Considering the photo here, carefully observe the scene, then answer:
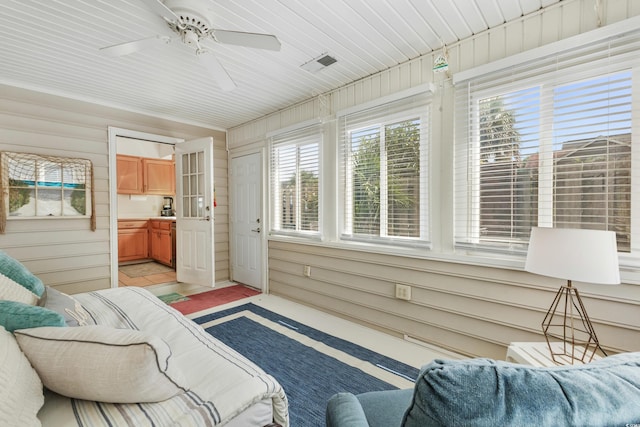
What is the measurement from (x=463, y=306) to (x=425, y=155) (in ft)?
4.34

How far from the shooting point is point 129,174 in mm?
5902

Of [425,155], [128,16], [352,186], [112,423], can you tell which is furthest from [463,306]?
[128,16]

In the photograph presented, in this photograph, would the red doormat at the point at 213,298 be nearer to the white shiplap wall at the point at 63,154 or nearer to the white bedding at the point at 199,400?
the white shiplap wall at the point at 63,154

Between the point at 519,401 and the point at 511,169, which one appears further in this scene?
the point at 511,169

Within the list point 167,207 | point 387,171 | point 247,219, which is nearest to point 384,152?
point 387,171

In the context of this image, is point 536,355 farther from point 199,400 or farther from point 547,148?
point 199,400

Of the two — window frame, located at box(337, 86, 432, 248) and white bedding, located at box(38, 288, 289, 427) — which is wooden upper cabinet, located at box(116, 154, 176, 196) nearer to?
window frame, located at box(337, 86, 432, 248)

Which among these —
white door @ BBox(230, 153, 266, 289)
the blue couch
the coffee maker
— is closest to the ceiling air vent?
white door @ BBox(230, 153, 266, 289)

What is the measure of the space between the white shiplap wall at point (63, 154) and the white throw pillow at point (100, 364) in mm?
Result: 3053

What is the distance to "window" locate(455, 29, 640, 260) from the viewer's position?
1653 mm

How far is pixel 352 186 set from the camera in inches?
119

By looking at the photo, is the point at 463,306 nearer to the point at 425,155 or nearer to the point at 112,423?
the point at 425,155

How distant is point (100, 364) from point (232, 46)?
2358mm

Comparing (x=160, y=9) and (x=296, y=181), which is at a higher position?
(x=160, y=9)
